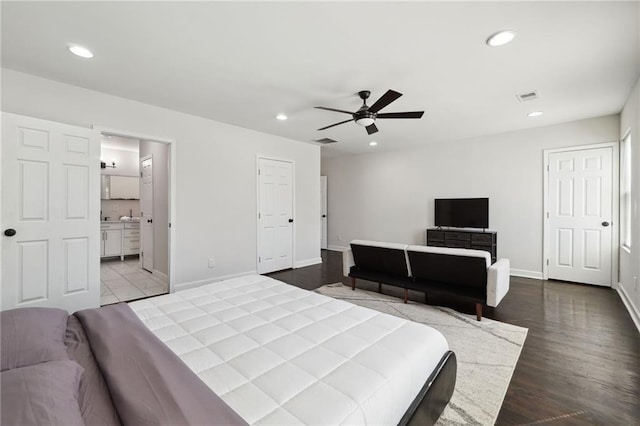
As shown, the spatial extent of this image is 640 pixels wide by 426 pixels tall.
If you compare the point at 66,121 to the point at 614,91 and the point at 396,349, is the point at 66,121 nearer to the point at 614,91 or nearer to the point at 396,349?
the point at 396,349

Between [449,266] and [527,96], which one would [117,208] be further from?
[527,96]

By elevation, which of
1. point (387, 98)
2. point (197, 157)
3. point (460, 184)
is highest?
point (387, 98)

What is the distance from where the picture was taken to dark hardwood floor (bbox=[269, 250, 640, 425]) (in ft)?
5.67

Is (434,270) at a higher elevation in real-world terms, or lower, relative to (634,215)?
lower

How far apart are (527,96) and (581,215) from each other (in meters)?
2.39

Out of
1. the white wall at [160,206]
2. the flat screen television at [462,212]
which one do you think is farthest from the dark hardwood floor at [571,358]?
the white wall at [160,206]

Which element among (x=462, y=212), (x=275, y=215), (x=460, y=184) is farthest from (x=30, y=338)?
(x=460, y=184)

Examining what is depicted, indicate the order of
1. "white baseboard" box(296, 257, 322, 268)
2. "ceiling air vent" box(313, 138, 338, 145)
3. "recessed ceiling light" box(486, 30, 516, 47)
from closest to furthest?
"recessed ceiling light" box(486, 30, 516, 47)
"ceiling air vent" box(313, 138, 338, 145)
"white baseboard" box(296, 257, 322, 268)

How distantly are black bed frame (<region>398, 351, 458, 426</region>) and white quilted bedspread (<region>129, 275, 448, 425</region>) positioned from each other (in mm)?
32

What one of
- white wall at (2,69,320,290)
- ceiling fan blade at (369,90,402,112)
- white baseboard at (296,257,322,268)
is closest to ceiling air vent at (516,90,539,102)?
ceiling fan blade at (369,90,402,112)

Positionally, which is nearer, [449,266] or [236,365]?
[236,365]

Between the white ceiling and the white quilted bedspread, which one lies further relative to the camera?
the white ceiling

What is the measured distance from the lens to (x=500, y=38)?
223cm

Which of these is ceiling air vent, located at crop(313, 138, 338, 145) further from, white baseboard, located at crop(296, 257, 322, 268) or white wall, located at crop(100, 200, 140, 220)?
white wall, located at crop(100, 200, 140, 220)
